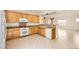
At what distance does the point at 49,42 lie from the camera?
1650 mm

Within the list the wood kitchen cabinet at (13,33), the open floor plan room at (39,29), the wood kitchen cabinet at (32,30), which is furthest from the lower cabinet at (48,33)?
the wood kitchen cabinet at (13,33)

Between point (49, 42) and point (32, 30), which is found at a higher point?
point (32, 30)

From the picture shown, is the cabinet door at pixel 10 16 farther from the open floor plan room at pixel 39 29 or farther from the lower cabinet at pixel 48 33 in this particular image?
the lower cabinet at pixel 48 33

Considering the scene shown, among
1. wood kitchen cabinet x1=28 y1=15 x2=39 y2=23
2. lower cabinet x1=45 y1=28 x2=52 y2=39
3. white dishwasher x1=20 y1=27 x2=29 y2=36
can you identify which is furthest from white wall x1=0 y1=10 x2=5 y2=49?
lower cabinet x1=45 y1=28 x2=52 y2=39

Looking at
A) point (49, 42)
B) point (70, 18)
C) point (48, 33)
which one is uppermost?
point (70, 18)

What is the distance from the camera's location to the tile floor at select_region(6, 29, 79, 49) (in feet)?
5.32

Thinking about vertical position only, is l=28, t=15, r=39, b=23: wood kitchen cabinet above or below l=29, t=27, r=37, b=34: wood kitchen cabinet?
above

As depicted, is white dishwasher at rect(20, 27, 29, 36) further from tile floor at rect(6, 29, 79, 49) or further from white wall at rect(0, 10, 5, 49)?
white wall at rect(0, 10, 5, 49)

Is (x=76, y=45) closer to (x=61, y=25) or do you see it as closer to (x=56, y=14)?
(x=61, y=25)

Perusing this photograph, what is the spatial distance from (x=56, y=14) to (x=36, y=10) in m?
0.28

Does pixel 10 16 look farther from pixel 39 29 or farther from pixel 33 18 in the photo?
pixel 39 29

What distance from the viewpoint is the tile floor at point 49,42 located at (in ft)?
5.32

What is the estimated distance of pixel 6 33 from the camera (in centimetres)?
160

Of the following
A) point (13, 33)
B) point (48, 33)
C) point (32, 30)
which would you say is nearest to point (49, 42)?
point (48, 33)
